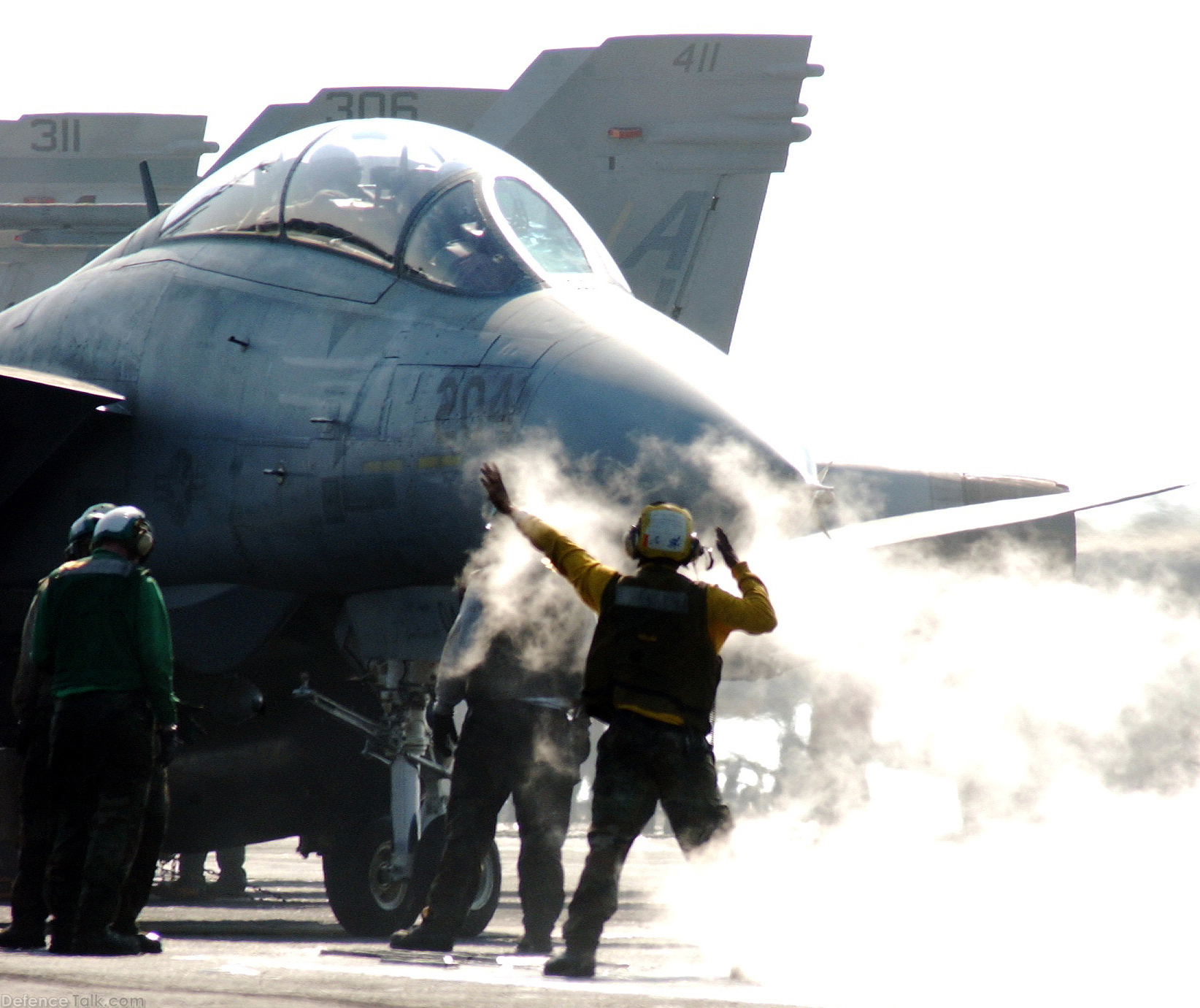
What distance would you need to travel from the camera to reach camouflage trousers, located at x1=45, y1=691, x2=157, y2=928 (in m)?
5.81

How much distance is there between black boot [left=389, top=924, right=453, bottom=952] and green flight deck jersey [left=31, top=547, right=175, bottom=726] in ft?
4.28

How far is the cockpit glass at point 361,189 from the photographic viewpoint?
27.1 ft

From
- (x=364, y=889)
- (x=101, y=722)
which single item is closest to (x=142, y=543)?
(x=101, y=722)

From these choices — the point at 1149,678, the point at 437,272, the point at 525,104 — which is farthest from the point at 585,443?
the point at 525,104

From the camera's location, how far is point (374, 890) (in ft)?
29.8

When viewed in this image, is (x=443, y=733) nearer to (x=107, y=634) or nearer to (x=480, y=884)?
(x=480, y=884)

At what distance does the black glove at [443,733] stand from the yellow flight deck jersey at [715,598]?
160cm

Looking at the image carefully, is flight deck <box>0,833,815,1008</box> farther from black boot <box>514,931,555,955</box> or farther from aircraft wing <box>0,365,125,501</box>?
aircraft wing <box>0,365,125,501</box>

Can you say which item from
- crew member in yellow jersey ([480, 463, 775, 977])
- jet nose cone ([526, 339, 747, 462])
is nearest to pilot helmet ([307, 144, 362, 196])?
jet nose cone ([526, 339, 747, 462])

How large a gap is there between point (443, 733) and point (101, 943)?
1930 mm

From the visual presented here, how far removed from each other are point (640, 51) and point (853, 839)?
370 inches

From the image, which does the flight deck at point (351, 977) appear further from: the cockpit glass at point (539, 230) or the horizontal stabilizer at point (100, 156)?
the horizontal stabilizer at point (100, 156)

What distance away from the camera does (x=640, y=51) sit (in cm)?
1900

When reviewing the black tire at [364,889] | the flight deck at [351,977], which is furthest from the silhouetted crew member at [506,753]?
the black tire at [364,889]
